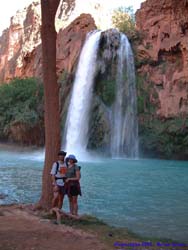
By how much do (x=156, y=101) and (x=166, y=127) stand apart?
2.44 metres

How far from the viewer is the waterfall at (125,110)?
33125 mm

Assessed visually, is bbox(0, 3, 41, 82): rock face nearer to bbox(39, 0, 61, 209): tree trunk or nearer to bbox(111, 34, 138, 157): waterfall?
bbox(111, 34, 138, 157): waterfall

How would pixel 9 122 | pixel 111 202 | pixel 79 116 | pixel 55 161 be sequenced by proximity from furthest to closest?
pixel 9 122, pixel 79 116, pixel 111 202, pixel 55 161

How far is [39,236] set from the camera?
6766 mm

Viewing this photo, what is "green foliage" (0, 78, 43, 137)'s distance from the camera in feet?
124

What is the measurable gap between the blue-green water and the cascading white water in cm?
1238

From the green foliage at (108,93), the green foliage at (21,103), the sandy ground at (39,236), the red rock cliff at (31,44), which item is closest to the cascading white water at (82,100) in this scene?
the green foliage at (108,93)

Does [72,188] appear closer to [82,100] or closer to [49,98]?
[49,98]

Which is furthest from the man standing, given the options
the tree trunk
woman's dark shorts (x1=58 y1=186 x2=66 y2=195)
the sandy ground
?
the sandy ground

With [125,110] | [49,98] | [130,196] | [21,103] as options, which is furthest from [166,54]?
[49,98]

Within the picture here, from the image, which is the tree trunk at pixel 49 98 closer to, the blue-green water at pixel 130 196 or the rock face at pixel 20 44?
the blue-green water at pixel 130 196

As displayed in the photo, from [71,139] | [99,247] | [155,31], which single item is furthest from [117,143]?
[99,247]

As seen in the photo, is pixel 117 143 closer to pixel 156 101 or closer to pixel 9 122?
pixel 156 101

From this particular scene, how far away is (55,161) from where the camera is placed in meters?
9.21
